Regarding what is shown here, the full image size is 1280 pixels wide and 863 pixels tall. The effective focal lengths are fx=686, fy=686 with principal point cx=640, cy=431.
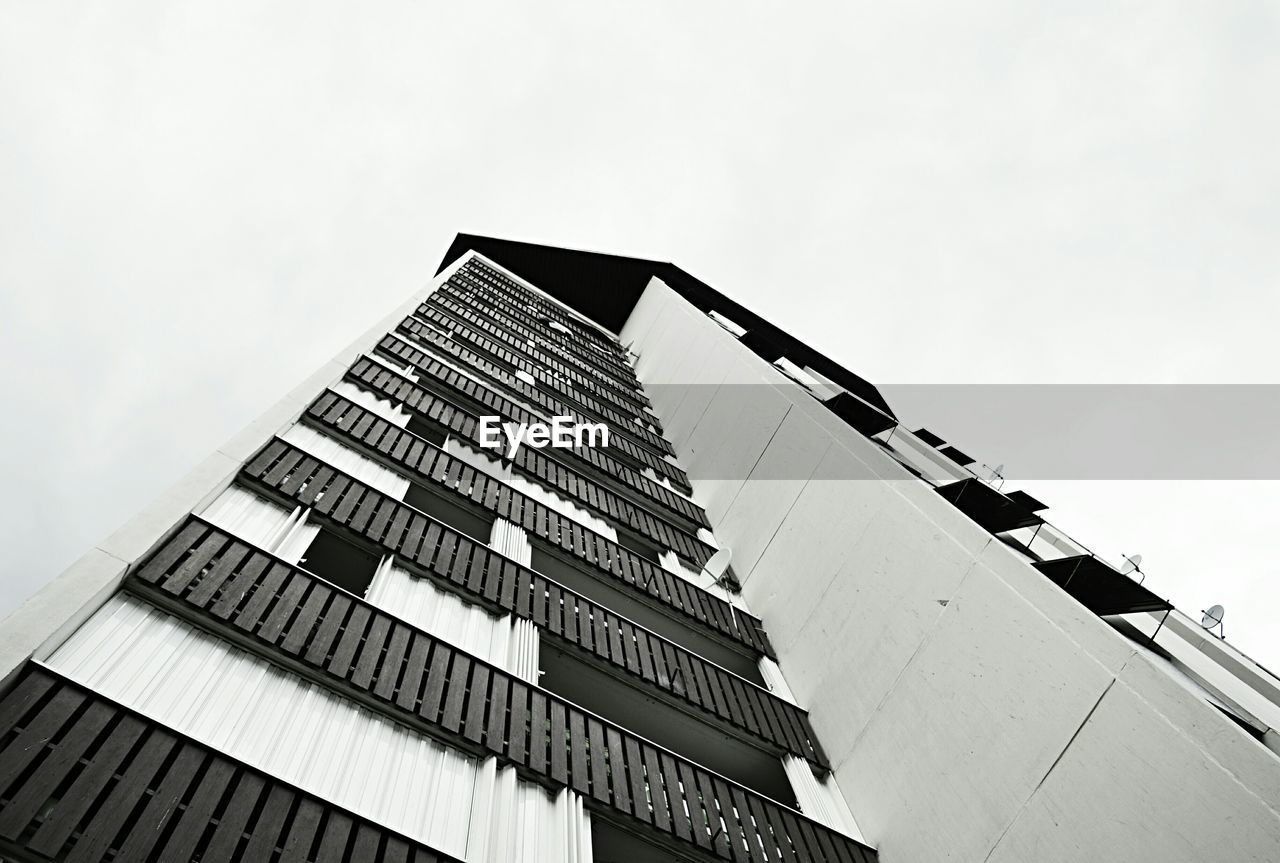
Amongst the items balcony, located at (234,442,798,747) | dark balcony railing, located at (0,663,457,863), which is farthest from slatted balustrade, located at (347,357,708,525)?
dark balcony railing, located at (0,663,457,863)

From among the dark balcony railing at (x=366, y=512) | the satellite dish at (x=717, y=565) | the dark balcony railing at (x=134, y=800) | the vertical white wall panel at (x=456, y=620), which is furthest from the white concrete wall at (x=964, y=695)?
the dark balcony railing at (x=134, y=800)

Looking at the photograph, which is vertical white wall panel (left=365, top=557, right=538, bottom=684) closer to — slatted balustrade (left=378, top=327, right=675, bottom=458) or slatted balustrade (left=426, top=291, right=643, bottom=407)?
slatted balustrade (left=378, top=327, right=675, bottom=458)

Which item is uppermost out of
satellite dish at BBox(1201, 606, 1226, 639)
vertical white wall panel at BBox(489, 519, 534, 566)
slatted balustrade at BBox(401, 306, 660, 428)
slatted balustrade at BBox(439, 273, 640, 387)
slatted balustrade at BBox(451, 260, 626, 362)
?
satellite dish at BBox(1201, 606, 1226, 639)

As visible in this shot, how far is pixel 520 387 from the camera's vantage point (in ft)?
56.0

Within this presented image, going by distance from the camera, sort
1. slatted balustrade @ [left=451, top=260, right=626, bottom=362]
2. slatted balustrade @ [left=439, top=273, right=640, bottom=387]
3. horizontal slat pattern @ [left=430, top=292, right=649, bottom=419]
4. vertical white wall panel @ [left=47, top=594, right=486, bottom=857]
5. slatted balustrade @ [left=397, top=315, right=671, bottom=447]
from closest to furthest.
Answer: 1. vertical white wall panel @ [left=47, top=594, right=486, bottom=857]
2. slatted balustrade @ [left=397, top=315, right=671, bottom=447]
3. horizontal slat pattern @ [left=430, top=292, right=649, bottom=419]
4. slatted balustrade @ [left=439, top=273, right=640, bottom=387]
5. slatted balustrade @ [left=451, top=260, right=626, bottom=362]

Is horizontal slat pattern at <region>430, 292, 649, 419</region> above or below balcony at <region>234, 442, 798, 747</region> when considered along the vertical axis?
above

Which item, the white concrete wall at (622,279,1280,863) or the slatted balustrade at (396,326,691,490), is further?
the slatted balustrade at (396,326,691,490)

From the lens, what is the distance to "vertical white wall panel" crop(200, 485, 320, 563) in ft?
23.3

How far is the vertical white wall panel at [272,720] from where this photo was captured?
197 inches

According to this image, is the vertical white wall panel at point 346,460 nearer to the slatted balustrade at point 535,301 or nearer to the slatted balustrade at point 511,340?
the slatted balustrade at point 511,340

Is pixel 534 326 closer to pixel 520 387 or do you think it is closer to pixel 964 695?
pixel 520 387

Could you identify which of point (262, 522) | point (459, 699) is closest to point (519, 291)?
point (262, 522)

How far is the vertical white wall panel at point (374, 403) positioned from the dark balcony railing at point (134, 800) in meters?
6.92

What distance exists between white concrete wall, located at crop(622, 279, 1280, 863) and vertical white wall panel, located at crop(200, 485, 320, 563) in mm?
7363
